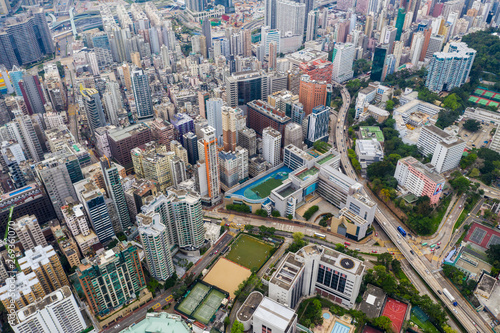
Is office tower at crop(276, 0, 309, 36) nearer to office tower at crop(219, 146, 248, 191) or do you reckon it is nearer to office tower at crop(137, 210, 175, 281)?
office tower at crop(219, 146, 248, 191)

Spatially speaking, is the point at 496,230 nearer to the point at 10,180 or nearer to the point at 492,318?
the point at 492,318

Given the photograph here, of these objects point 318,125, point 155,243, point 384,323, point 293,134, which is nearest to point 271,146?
point 293,134

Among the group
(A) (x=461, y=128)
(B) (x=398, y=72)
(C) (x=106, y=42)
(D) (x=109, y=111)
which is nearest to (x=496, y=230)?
(A) (x=461, y=128)

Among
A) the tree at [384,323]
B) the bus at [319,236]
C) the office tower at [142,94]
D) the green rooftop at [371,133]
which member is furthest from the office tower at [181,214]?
the green rooftop at [371,133]

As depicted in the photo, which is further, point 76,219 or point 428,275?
point 76,219

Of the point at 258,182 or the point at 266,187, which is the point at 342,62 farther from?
the point at 266,187

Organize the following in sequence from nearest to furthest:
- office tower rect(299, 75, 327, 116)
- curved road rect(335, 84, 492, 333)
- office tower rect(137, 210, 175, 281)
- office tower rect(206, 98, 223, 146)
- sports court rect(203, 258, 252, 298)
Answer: curved road rect(335, 84, 492, 333) → office tower rect(137, 210, 175, 281) → sports court rect(203, 258, 252, 298) → office tower rect(206, 98, 223, 146) → office tower rect(299, 75, 327, 116)

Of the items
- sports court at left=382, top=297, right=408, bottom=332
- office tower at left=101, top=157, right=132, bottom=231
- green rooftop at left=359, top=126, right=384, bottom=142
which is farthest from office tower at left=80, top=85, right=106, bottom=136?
sports court at left=382, top=297, right=408, bottom=332
